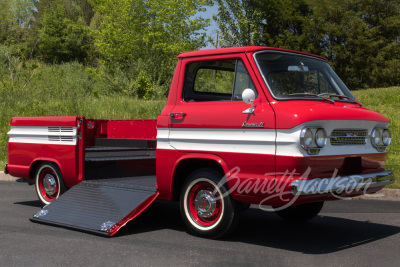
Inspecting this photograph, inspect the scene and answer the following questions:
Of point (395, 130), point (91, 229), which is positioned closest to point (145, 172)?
point (91, 229)

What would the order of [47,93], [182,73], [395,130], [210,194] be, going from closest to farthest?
[210,194] → [182,73] → [395,130] → [47,93]

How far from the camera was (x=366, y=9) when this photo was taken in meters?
43.8

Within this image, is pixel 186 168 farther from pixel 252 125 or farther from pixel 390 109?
pixel 390 109

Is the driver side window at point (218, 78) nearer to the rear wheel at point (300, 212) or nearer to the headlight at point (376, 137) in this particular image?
the headlight at point (376, 137)

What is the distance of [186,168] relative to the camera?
620 cm

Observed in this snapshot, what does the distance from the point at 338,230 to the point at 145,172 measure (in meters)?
3.00

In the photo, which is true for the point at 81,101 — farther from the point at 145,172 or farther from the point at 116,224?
the point at 116,224

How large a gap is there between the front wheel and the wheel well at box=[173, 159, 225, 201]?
0.11 meters

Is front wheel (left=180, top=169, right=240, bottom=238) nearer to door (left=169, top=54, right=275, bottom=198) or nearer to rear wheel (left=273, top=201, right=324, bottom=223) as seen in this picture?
door (left=169, top=54, right=275, bottom=198)

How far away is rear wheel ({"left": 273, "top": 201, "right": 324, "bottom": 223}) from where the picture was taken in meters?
6.91

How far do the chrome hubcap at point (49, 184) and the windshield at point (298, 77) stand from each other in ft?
12.9

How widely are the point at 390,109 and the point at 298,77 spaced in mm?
13616

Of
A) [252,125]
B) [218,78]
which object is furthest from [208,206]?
[218,78]

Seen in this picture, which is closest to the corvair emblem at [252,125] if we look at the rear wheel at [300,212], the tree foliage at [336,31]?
the rear wheel at [300,212]
